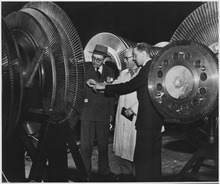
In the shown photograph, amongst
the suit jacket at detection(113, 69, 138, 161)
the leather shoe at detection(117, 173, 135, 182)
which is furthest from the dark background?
the leather shoe at detection(117, 173, 135, 182)

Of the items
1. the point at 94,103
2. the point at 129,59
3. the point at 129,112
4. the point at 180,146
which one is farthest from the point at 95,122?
the point at 180,146

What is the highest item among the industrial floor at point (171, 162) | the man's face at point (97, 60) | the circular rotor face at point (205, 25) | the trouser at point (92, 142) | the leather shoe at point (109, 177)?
the circular rotor face at point (205, 25)

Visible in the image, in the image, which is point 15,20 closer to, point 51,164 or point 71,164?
point 51,164

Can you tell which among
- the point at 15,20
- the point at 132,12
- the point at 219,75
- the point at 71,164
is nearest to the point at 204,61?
the point at 219,75

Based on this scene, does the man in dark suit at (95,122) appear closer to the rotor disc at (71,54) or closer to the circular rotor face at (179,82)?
the rotor disc at (71,54)

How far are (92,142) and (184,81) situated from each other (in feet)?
4.28

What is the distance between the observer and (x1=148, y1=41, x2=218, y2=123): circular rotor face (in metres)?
1.98

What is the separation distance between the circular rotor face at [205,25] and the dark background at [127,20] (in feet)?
7.68

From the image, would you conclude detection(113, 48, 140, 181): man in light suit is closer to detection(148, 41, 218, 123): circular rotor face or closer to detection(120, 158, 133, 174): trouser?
detection(120, 158, 133, 174): trouser

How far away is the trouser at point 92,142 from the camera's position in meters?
3.04

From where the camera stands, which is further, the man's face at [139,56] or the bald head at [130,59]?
the bald head at [130,59]

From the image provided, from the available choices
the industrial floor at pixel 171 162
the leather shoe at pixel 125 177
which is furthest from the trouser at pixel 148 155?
the leather shoe at pixel 125 177

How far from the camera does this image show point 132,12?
569cm

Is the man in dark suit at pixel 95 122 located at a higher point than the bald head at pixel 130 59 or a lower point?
lower
